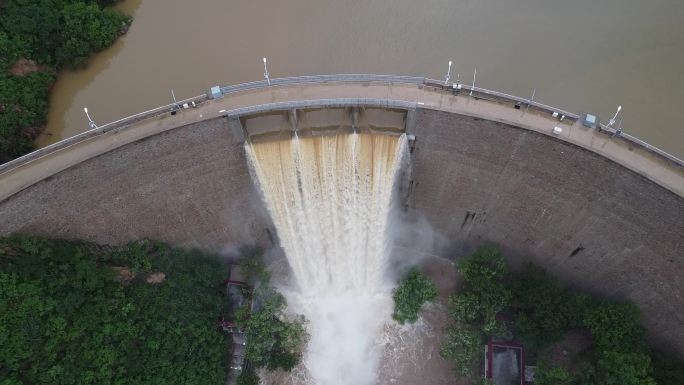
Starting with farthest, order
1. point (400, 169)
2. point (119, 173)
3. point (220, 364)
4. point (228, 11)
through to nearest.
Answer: point (228, 11) < point (220, 364) < point (400, 169) < point (119, 173)

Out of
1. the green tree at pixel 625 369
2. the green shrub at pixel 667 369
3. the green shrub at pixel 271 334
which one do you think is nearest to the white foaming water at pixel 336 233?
the green shrub at pixel 271 334

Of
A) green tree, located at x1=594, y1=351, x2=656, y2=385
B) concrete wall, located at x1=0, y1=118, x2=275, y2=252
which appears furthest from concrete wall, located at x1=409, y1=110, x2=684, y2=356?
A: concrete wall, located at x1=0, y1=118, x2=275, y2=252

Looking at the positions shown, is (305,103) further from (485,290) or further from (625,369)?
(625,369)

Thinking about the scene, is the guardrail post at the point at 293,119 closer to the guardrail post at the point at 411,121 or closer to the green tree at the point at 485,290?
the guardrail post at the point at 411,121

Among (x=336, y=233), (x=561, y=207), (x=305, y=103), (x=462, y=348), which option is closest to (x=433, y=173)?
(x=336, y=233)

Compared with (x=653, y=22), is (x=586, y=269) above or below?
below

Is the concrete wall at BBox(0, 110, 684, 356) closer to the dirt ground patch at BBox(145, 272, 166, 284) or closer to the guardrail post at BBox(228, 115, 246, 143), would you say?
the guardrail post at BBox(228, 115, 246, 143)

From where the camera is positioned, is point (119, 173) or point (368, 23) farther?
point (368, 23)

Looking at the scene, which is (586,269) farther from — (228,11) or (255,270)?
(228,11)

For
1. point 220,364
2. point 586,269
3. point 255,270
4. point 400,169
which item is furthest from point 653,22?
point 220,364
